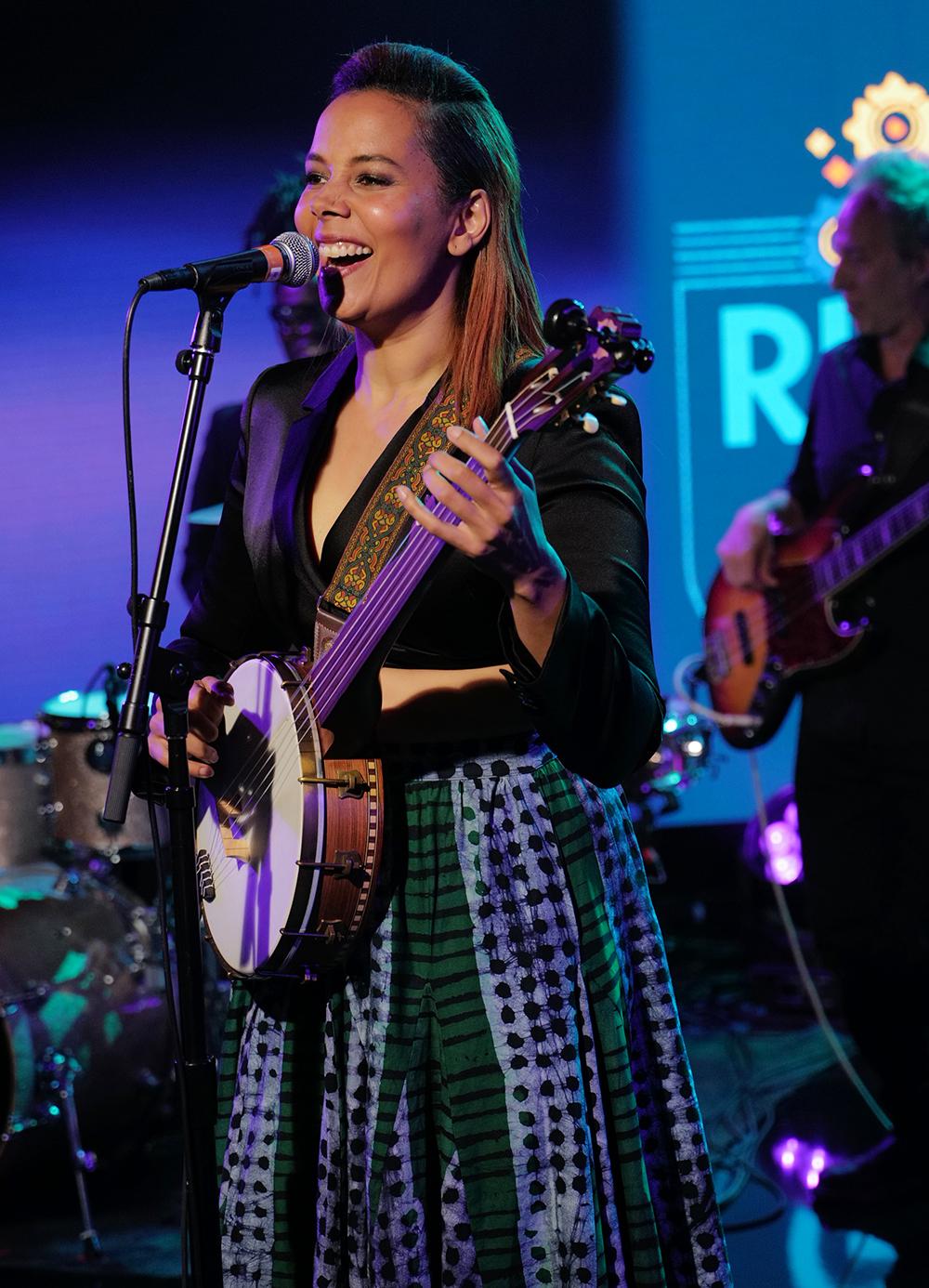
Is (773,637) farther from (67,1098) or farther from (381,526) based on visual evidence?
(381,526)

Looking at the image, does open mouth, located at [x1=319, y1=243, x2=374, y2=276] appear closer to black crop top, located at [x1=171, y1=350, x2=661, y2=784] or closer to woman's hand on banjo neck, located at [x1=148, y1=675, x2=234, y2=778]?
black crop top, located at [x1=171, y1=350, x2=661, y2=784]

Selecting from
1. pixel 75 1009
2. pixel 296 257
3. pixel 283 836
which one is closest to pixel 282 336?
pixel 75 1009

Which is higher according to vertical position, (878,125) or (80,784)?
(878,125)

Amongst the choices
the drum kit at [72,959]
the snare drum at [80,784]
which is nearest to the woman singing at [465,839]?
the drum kit at [72,959]

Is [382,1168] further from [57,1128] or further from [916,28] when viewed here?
[916,28]

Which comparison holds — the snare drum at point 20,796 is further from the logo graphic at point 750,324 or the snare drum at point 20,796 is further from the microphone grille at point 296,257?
the logo graphic at point 750,324

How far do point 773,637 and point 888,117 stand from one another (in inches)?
97.6

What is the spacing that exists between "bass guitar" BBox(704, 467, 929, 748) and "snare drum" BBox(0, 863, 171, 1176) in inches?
76.3

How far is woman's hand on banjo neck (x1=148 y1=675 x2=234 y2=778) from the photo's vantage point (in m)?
2.04

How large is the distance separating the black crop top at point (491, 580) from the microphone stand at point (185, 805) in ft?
0.98

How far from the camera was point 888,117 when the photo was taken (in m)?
5.58

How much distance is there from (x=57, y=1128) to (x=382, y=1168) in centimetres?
233

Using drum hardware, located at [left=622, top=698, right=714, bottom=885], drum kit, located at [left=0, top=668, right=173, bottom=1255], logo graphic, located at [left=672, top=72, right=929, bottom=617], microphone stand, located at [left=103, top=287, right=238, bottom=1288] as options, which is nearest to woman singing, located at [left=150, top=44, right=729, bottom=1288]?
microphone stand, located at [left=103, top=287, right=238, bottom=1288]

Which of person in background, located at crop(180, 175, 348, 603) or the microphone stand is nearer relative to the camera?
the microphone stand
